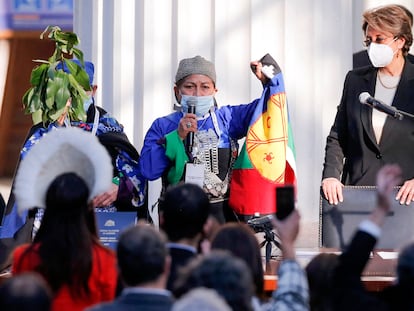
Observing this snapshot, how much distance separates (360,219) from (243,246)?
1833 mm

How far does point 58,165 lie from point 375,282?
1522mm

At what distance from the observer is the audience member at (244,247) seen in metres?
5.22

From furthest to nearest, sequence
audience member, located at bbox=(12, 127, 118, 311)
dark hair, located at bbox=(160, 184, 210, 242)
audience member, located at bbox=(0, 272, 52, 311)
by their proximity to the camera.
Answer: dark hair, located at bbox=(160, 184, 210, 242), audience member, located at bbox=(12, 127, 118, 311), audience member, located at bbox=(0, 272, 52, 311)

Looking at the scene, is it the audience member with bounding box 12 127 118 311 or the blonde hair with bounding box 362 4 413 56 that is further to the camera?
the blonde hair with bounding box 362 4 413 56

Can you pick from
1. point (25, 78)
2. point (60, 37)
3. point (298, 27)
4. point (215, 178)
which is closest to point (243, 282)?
point (215, 178)

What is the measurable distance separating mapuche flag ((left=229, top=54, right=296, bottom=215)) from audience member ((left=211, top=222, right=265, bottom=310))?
1.88 m

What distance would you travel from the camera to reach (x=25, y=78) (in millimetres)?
11188

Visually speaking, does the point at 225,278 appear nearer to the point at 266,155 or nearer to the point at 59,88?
the point at 266,155

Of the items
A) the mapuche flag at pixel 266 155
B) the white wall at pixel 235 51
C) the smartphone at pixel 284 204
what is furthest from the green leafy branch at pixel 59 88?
the smartphone at pixel 284 204

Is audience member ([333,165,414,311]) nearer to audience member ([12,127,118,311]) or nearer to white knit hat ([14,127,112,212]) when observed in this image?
audience member ([12,127,118,311])

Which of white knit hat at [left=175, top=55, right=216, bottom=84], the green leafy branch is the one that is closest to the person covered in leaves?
the green leafy branch

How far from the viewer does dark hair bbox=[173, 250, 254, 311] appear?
177 inches

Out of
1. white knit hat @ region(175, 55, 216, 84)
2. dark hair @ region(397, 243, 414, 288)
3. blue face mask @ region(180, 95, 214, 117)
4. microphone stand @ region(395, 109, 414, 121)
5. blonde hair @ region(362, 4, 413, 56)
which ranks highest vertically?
blonde hair @ region(362, 4, 413, 56)

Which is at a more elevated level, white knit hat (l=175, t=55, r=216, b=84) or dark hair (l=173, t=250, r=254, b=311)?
white knit hat (l=175, t=55, r=216, b=84)
